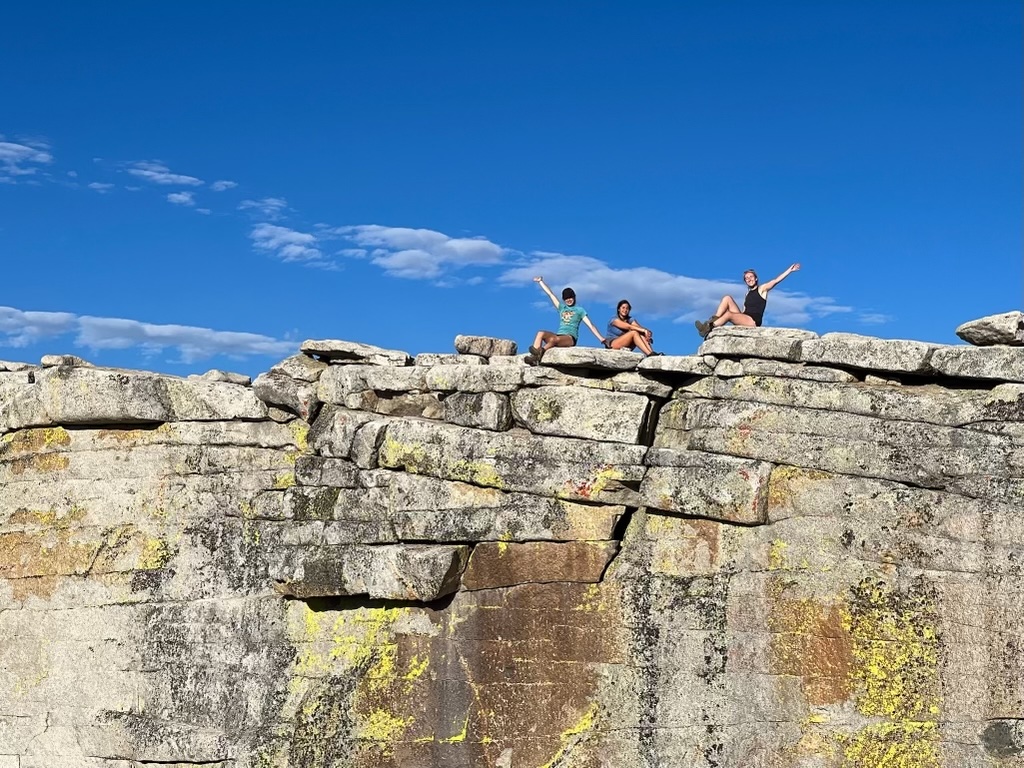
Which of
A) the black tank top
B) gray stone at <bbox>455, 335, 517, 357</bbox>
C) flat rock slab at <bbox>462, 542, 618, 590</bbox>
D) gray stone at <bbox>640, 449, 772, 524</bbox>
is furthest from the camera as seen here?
gray stone at <bbox>455, 335, 517, 357</bbox>

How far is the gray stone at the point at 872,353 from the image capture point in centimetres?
1922

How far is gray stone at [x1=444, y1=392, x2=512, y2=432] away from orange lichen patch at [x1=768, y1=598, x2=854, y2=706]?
18.6 ft

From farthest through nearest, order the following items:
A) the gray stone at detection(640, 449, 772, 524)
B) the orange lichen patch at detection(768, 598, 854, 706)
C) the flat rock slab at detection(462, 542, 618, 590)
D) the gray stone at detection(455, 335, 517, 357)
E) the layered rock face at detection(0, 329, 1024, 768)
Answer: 1. the gray stone at detection(455, 335, 517, 357)
2. the flat rock slab at detection(462, 542, 618, 590)
3. the gray stone at detection(640, 449, 772, 524)
4. the orange lichen patch at detection(768, 598, 854, 706)
5. the layered rock face at detection(0, 329, 1024, 768)

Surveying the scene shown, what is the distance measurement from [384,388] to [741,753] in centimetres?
901

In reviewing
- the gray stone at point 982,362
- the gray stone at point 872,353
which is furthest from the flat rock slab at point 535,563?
the gray stone at point 982,362

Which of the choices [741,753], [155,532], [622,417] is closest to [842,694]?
[741,753]

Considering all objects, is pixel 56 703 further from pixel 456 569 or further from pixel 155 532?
pixel 456 569

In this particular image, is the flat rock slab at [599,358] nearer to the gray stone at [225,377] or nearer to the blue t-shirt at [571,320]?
the blue t-shirt at [571,320]

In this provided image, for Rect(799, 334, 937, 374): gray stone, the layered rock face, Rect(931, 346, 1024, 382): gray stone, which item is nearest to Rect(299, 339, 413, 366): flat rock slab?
the layered rock face

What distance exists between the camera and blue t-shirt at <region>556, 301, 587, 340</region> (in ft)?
72.2

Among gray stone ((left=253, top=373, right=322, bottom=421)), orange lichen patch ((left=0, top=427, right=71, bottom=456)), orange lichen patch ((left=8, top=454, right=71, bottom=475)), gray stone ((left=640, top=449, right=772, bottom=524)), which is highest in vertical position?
gray stone ((left=253, top=373, right=322, bottom=421))

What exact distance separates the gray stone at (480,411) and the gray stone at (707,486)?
2757mm

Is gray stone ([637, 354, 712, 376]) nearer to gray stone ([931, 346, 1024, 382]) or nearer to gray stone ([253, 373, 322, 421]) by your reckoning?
gray stone ([931, 346, 1024, 382])

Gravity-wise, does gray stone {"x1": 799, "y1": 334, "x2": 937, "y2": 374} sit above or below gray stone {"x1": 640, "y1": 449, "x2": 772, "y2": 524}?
above
